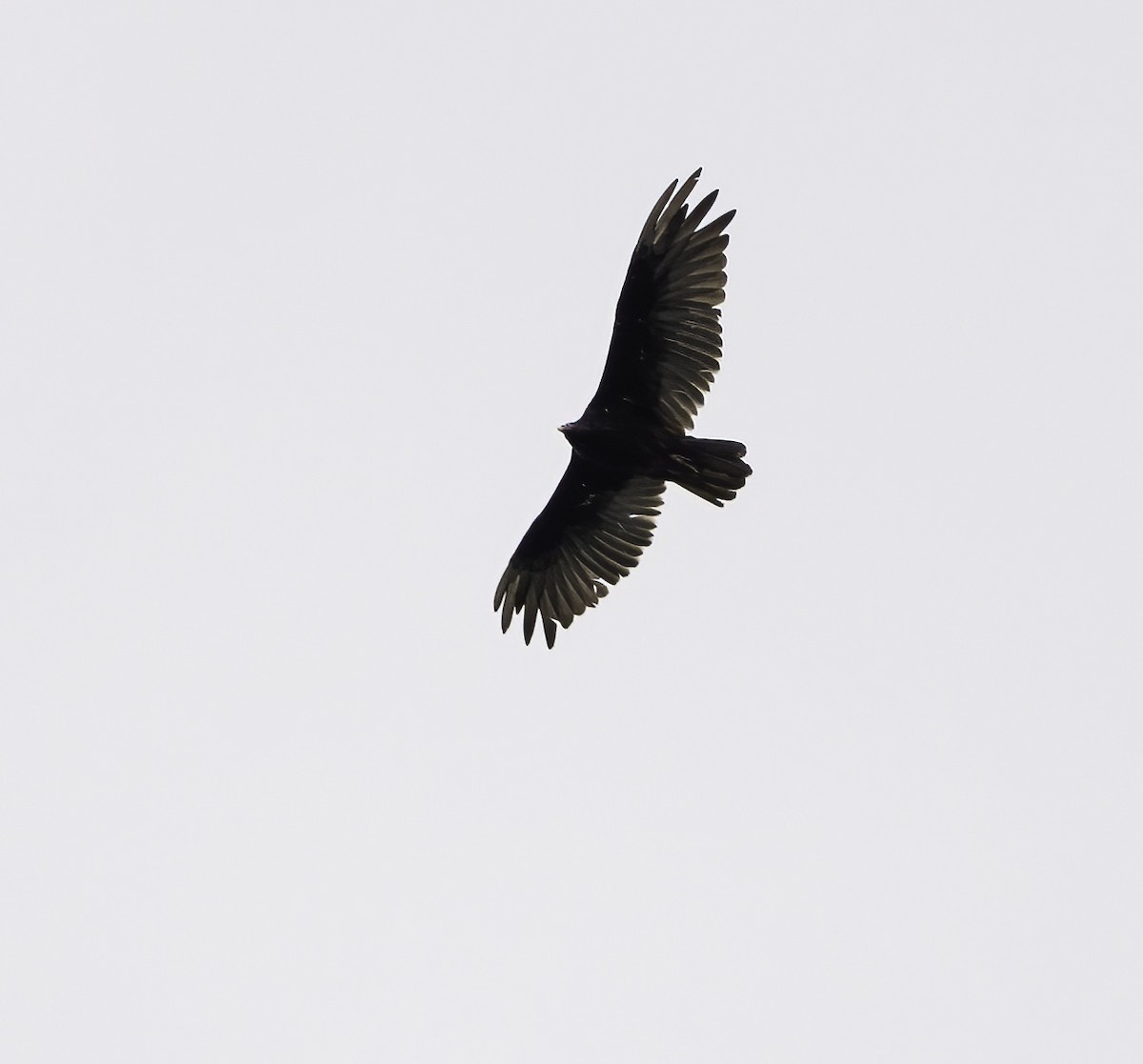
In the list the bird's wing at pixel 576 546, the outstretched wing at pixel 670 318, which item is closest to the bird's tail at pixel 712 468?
the outstretched wing at pixel 670 318

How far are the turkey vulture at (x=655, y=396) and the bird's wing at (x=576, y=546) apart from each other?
14mm

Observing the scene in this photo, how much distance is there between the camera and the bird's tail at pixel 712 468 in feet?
51.8

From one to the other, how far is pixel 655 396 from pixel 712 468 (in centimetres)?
98

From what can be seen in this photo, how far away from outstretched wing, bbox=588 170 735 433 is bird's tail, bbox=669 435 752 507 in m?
0.41

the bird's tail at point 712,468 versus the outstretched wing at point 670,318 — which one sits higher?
the outstretched wing at point 670,318

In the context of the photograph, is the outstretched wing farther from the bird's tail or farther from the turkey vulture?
the bird's tail

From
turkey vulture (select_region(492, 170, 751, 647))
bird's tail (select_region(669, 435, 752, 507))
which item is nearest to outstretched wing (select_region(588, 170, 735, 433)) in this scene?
turkey vulture (select_region(492, 170, 751, 647))

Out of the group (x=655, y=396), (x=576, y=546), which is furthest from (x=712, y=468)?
(x=576, y=546)

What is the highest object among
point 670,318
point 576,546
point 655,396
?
point 670,318

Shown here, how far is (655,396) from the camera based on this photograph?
16.4 meters

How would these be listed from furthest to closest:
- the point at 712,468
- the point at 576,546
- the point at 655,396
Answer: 1. the point at 576,546
2. the point at 655,396
3. the point at 712,468

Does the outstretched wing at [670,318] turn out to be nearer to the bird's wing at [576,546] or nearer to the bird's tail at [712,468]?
the bird's tail at [712,468]

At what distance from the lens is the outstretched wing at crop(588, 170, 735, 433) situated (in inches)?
625

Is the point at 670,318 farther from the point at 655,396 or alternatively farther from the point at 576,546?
the point at 576,546
